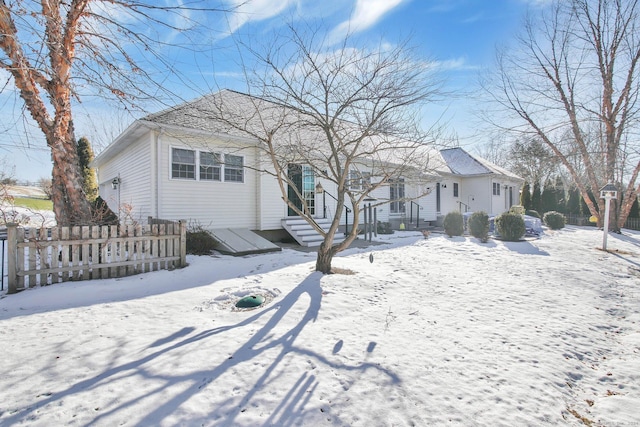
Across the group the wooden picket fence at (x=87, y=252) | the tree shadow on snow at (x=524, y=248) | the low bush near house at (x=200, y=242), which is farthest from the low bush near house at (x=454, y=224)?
the wooden picket fence at (x=87, y=252)

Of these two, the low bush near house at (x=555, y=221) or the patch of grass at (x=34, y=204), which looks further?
the patch of grass at (x=34, y=204)

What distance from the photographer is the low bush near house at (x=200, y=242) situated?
8086 millimetres

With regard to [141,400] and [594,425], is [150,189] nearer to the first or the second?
[141,400]

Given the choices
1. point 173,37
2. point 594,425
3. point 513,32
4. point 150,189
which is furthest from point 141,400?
point 513,32

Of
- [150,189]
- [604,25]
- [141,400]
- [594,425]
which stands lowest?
[594,425]

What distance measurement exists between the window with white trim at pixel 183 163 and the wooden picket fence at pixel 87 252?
3.55m

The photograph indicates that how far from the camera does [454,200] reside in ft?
68.3

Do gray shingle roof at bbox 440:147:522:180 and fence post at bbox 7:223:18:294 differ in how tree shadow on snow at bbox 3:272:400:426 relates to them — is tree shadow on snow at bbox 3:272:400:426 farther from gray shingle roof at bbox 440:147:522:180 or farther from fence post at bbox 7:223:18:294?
gray shingle roof at bbox 440:147:522:180

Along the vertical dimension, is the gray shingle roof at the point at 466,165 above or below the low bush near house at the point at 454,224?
above

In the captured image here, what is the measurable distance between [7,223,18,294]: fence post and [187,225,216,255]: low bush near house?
343cm

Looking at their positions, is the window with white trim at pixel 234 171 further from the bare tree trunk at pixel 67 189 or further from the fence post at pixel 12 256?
the fence post at pixel 12 256

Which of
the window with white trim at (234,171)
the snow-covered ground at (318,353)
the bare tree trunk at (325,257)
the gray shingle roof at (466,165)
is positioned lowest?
the snow-covered ground at (318,353)

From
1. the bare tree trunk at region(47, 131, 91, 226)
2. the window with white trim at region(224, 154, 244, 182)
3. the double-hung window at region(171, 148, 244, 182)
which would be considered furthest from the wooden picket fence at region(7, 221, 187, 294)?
the window with white trim at region(224, 154, 244, 182)

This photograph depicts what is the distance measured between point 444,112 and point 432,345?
455 cm
